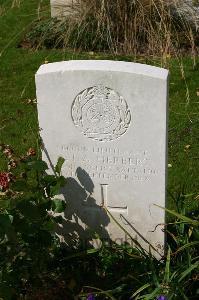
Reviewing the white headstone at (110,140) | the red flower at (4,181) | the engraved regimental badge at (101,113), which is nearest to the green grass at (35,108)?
the white headstone at (110,140)

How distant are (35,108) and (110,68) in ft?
→ 8.73

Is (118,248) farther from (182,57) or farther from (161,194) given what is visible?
(182,57)

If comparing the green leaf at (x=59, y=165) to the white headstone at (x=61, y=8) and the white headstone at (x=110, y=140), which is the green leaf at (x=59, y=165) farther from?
the white headstone at (x=61, y=8)

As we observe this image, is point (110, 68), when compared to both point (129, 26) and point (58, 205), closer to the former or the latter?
point (58, 205)

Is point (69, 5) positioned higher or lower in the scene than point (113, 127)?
higher

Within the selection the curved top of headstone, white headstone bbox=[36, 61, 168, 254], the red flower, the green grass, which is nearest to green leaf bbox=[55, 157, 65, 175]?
white headstone bbox=[36, 61, 168, 254]

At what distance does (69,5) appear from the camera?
7.09m

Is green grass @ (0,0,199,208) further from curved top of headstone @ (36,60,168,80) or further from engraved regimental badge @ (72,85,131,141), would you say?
curved top of headstone @ (36,60,168,80)

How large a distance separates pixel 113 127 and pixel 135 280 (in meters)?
0.85

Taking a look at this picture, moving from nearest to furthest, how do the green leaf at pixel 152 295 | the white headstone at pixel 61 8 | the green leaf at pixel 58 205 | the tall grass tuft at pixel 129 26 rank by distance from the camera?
the green leaf at pixel 152 295, the green leaf at pixel 58 205, the tall grass tuft at pixel 129 26, the white headstone at pixel 61 8

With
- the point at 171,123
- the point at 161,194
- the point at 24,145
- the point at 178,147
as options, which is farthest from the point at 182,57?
the point at 161,194

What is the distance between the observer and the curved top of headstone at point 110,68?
324 cm

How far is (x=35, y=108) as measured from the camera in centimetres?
586

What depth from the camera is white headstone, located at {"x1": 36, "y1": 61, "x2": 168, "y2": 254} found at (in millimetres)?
3285
